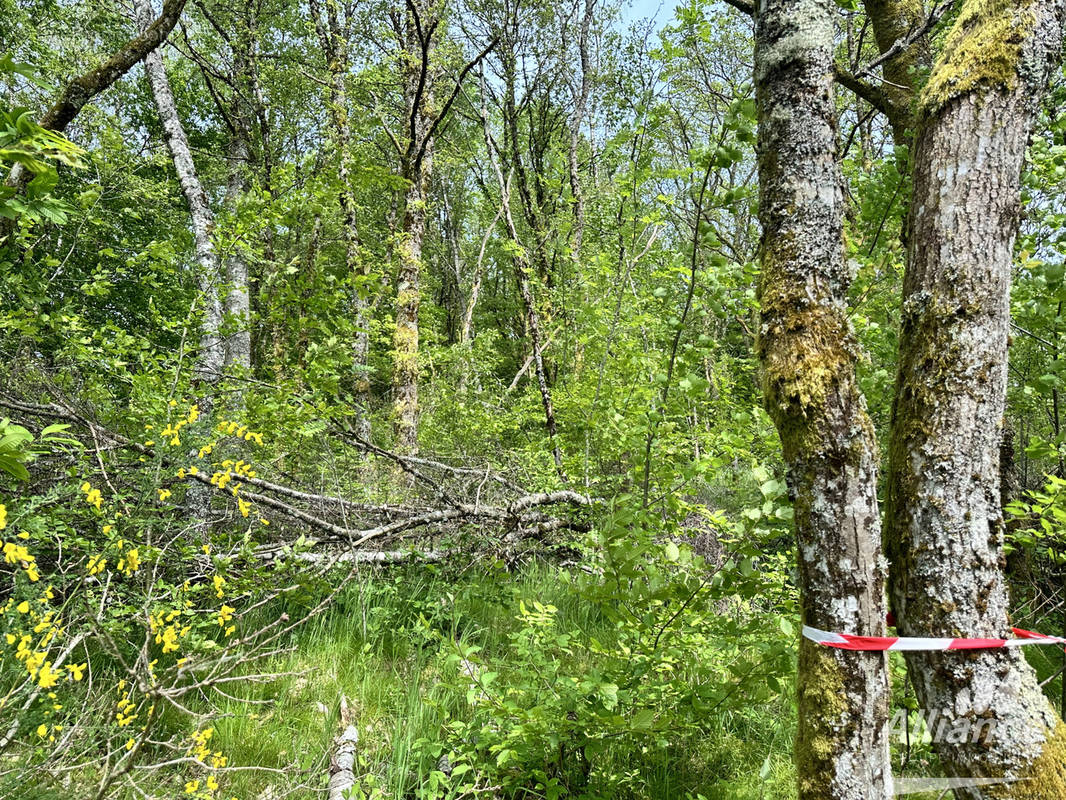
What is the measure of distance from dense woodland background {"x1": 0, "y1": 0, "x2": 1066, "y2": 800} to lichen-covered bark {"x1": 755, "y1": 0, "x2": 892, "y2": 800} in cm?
20

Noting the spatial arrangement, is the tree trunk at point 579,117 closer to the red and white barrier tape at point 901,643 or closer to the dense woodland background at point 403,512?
the dense woodland background at point 403,512

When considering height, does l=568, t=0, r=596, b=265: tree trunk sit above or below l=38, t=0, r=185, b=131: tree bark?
above

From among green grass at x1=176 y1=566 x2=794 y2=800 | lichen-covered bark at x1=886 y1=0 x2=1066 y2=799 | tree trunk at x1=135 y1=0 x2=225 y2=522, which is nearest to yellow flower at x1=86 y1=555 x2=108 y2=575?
green grass at x1=176 y1=566 x2=794 y2=800

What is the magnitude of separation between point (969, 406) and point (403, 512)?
13.1 ft

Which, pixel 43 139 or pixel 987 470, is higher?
pixel 43 139

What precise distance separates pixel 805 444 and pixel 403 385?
20.5 ft

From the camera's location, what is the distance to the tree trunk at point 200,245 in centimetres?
415

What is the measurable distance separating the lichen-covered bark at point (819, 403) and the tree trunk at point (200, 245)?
3820 mm

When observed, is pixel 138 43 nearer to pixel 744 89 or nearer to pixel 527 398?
pixel 744 89

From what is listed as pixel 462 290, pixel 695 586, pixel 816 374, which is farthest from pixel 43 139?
pixel 462 290

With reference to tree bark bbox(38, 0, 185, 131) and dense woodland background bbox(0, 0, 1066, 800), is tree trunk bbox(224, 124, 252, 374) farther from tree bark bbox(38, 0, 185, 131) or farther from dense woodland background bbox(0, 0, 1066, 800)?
tree bark bbox(38, 0, 185, 131)

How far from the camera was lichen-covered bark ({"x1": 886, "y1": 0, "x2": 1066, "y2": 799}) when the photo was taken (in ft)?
4.62

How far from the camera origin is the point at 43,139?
3.72 feet

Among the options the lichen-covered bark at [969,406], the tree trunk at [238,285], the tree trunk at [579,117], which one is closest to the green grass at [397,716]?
the lichen-covered bark at [969,406]
